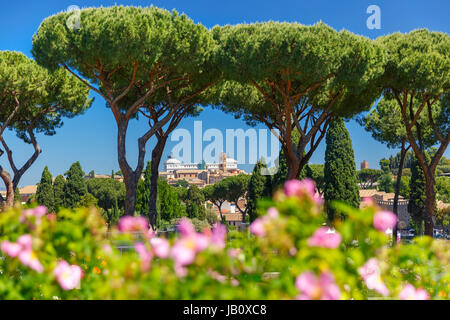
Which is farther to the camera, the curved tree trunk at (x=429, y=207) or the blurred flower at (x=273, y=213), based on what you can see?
the curved tree trunk at (x=429, y=207)


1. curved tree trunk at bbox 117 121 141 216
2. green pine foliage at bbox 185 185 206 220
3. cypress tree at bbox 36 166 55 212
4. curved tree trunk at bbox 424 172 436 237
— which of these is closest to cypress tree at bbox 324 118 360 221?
curved tree trunk at bbox 424 172 436 237

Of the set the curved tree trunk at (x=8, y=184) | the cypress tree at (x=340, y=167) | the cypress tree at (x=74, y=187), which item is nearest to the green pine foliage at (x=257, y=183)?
the cypress tree at (x=340, y=167)

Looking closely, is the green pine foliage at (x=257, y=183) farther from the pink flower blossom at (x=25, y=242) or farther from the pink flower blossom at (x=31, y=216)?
the pink flower blossom at (x=25, y=242)

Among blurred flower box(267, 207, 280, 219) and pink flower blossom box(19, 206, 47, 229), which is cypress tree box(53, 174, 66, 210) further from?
blurred flower box(267, 207, 280, 219)

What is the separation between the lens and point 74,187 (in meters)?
35.5

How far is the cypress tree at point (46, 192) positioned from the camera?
33.8 metres

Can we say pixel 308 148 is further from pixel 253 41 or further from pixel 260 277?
pixel 260 277

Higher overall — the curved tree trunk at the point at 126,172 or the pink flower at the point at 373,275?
the curved tree trunk at the point at 126,172

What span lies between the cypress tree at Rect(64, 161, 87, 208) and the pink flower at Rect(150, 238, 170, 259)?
34948 mm

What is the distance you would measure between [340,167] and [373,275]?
23552 millimetres

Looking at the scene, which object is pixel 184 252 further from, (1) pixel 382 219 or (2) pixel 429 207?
(2) pixel 429 207

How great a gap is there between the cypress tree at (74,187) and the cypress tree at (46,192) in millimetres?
1332

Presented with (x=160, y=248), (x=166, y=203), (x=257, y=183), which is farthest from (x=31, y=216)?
(x=166, y=203)

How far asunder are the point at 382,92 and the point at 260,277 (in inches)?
515
